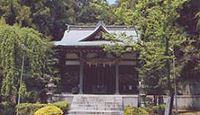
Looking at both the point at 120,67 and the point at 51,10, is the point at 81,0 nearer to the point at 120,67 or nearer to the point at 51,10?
the point at 51,10

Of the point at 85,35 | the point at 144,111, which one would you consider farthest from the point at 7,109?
the point at 85,35

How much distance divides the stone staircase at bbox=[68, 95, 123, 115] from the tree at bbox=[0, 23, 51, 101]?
3.41m

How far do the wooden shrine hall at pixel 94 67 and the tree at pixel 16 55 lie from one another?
13.8ft

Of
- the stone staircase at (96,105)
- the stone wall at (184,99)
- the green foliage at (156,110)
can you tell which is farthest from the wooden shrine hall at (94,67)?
the green foliage at (156,110)

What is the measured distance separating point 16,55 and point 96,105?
21.9ft

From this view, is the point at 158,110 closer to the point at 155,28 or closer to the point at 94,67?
the point at 155,28

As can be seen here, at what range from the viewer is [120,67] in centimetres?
3734

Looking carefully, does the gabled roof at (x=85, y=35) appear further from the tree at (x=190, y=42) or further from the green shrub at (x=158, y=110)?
the tree at (x=190, y=42)

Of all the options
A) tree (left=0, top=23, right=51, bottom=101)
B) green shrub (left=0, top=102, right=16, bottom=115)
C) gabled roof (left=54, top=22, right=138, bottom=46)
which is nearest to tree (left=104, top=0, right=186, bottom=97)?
tree (left=0, top=23, right=51, bottom=101)

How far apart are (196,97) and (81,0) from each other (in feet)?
142

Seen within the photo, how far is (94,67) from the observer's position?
1518 inches

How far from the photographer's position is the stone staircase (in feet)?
100

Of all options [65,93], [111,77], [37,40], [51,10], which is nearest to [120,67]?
[111,77]

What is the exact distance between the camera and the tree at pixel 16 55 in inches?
1159
